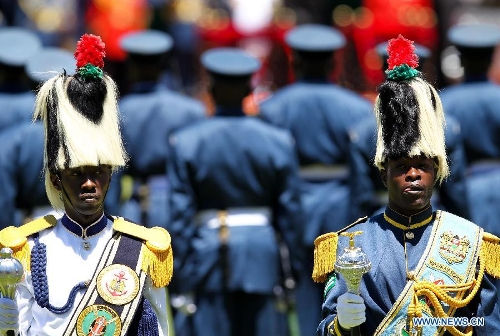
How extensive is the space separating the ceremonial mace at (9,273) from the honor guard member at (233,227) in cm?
347

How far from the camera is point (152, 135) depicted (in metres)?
11.4

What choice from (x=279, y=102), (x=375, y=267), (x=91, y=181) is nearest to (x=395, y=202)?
(x=375, y=267)

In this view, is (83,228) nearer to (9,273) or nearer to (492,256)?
(9,273)

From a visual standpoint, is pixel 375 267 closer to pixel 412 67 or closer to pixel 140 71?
pixel 412 67

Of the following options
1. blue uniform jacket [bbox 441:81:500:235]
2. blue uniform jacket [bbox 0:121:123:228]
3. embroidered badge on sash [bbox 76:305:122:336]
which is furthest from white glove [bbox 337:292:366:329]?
blue uniform jacket [bbox 441:81:500:235]

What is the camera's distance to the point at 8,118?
37.6ft

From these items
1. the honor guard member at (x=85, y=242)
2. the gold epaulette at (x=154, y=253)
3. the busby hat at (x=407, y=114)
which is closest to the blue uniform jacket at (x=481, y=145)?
the busby hat at (x=407, y=114)

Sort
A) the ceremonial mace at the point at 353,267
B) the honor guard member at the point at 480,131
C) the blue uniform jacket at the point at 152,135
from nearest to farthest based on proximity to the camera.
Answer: the ceremonial mace at the point at 353,267, the honor guard member at the point at 480,131, the blue uniform jacket at the point at 152,135

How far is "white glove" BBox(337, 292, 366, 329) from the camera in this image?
20.3ft

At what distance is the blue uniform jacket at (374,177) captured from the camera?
9.92m

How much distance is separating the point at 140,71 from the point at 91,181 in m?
5.53

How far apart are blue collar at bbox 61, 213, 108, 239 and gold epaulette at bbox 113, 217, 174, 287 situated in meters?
0.07

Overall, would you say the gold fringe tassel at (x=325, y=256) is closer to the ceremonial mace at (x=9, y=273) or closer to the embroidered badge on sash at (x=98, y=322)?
the embroidered badge on sash at (x=98, y=322)

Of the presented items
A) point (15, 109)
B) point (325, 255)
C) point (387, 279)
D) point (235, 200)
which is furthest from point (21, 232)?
point (15, 109)
